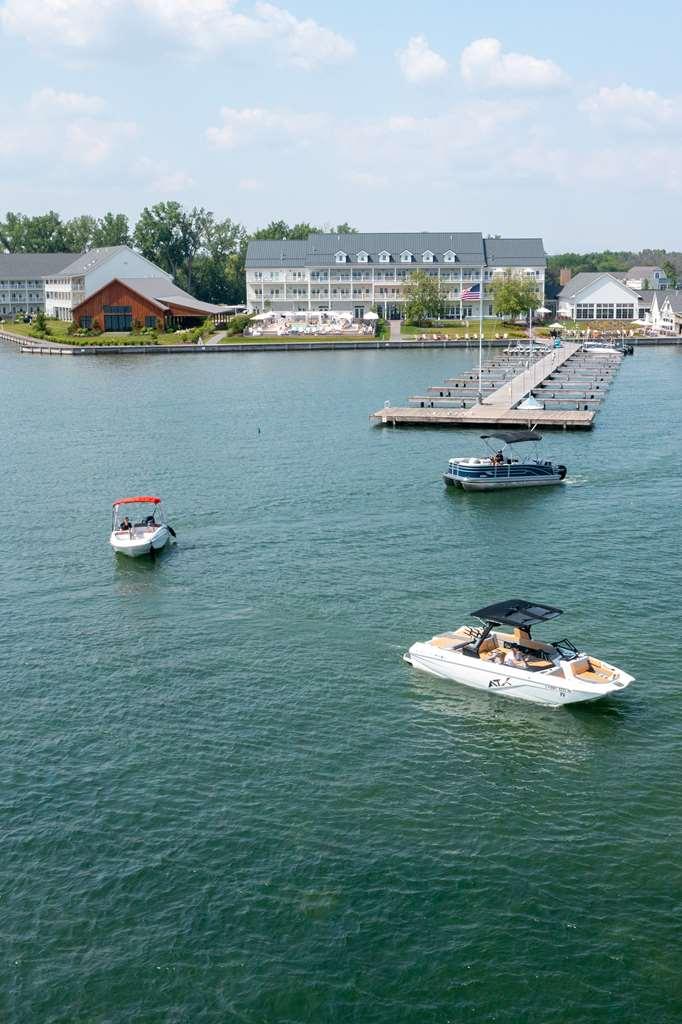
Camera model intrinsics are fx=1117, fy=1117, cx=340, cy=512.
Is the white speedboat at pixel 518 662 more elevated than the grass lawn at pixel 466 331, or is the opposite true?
the grass lawn at pixel 466 331

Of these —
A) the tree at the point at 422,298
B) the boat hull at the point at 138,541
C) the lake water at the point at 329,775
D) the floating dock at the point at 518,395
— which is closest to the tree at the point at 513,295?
the tree at the point at 422,298

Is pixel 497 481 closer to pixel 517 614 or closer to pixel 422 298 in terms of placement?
pixel 517 614

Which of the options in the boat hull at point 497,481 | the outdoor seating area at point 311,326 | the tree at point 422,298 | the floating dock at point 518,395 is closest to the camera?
the boat hull at point 497,481

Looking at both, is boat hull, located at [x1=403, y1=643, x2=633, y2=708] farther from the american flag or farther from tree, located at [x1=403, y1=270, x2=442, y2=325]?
tree, located at [x1=403, y1=270, x2=442, y2=325]

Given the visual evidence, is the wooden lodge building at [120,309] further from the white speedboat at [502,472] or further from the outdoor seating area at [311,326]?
the white speedboat at [502,472]

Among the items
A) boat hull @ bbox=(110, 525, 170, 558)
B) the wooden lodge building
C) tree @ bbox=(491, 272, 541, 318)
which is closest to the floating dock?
tree @ bbox=(491, 272, 541, 318)

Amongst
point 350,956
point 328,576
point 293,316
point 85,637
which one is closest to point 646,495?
point 328,576

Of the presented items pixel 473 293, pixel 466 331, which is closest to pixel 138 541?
pixel 473 293
